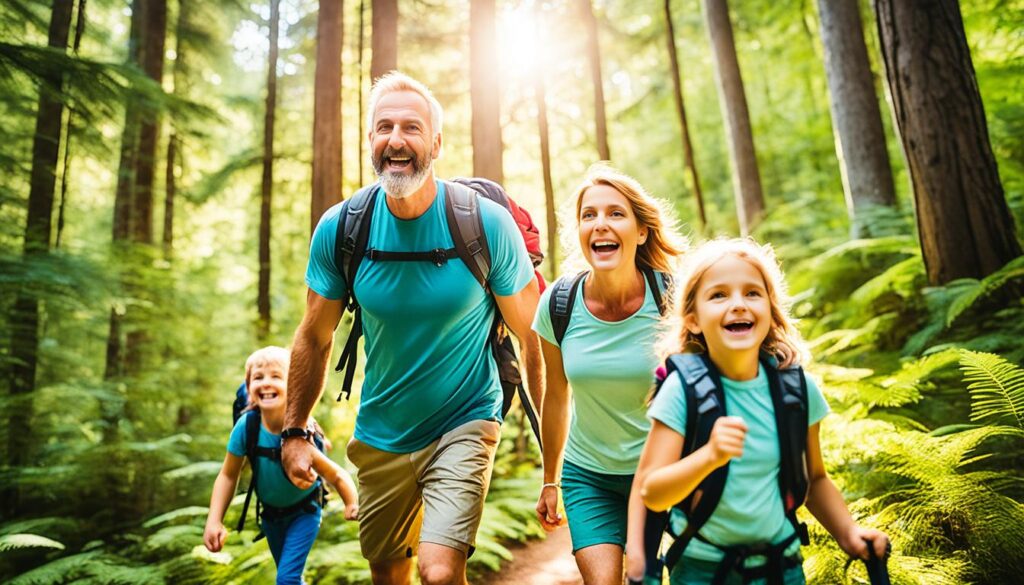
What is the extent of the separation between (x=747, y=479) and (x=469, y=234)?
71.4 inches

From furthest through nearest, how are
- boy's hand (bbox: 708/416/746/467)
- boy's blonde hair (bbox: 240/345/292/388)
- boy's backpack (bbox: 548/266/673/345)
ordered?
boy's blonde hair (bbox: 240/345/292/388), boy's backpack (bbox: 548/266/673/345), boy's hand (bbox: 708/416/746/467)

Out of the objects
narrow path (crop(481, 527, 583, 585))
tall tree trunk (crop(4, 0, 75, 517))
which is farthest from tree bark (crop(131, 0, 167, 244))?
narrow path (crop(481, 527, 583, 585))

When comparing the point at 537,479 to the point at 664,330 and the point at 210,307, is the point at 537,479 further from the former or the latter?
the point at 210,307

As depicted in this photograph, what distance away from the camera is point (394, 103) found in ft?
10.5

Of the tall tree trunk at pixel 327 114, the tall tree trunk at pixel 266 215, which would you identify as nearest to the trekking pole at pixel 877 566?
the tall tree trunk at pixel 327 114

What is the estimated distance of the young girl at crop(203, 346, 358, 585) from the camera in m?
3.70

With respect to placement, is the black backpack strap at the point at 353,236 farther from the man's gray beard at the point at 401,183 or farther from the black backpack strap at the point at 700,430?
the black backpack strap at the point at 700,430

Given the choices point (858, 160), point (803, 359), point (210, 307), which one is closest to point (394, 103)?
point (803, 359)

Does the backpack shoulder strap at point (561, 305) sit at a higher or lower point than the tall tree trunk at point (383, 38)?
lower

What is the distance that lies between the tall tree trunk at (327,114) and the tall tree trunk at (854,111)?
26.8 ft

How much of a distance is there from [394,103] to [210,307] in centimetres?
1048

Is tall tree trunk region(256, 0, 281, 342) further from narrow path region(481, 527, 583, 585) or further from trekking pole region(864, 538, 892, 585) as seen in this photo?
trekking pole region(864, 538, 892, 585)

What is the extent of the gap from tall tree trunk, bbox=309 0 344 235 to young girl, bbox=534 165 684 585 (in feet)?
18.2

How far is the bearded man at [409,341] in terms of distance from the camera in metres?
3.08
